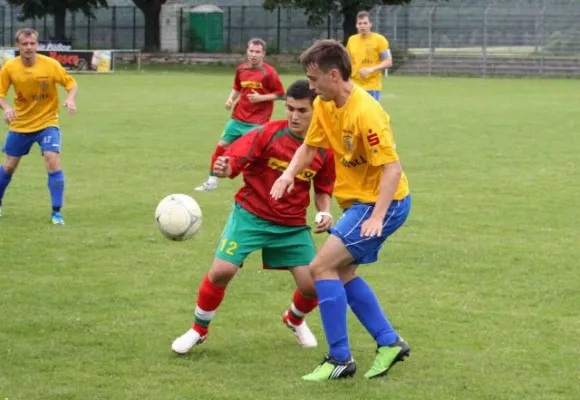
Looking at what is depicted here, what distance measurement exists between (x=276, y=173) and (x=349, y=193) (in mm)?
646

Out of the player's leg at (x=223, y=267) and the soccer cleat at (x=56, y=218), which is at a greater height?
the player's leg at (x=223, y=267)

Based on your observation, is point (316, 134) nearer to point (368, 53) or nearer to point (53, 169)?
point (53, 169)

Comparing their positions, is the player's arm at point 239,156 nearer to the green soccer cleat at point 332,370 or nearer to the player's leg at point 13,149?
A: the green soccer cleat at point 332,370

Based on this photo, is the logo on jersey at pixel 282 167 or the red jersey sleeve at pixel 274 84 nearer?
the logo on jersey at pixel 282 167

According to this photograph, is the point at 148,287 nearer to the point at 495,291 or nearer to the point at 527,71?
the point at 495,291

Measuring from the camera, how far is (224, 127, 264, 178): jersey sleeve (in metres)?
5.83

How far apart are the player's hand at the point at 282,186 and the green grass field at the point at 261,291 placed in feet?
3.18

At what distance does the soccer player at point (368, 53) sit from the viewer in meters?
16.8

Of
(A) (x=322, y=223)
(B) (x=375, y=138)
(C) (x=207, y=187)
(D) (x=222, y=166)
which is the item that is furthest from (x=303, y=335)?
(C) (x=207, y=187)

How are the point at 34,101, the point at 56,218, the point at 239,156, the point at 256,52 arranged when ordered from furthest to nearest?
1. the point at 256,52
2. the point at 34,101
3. the point at 56,218
4. the point at 239,156

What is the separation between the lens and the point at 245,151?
19.3 feet

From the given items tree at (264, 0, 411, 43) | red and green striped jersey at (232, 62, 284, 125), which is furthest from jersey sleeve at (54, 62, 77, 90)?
tree at (264, 0, 411, 43)

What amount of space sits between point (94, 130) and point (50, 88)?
902cm

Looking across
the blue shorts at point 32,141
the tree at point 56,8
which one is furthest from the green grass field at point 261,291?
the tree at point 56,8
